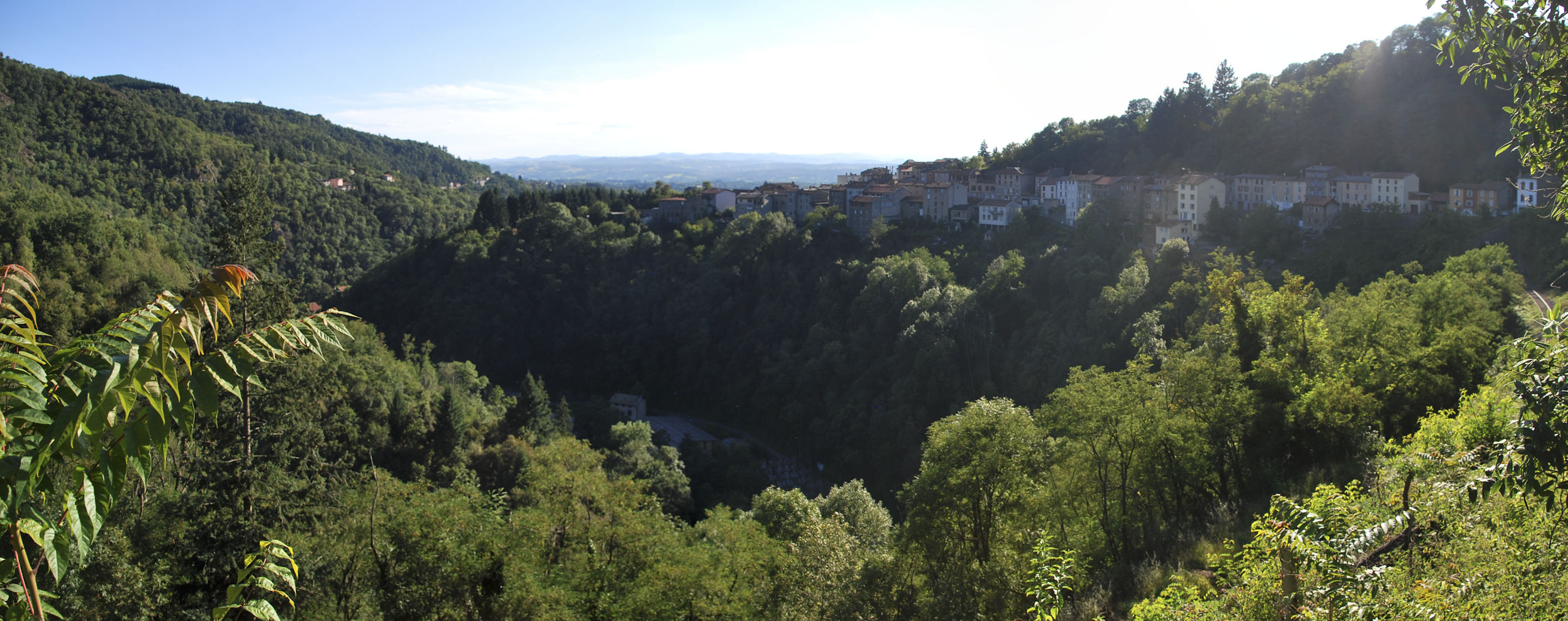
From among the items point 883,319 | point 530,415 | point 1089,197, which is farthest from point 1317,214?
point 530,415

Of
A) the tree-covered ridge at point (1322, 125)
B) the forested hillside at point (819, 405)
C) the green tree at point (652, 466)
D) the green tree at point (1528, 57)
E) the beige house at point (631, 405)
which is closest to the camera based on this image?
the green tree at point (1528, 57)

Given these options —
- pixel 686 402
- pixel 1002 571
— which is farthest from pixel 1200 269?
pixel 686 402

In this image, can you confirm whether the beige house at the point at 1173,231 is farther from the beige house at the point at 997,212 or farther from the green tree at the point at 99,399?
the green tree at the point at 99,399

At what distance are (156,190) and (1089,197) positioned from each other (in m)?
65.6

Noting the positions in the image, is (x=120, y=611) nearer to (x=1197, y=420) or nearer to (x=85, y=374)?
(x=85, y=374)

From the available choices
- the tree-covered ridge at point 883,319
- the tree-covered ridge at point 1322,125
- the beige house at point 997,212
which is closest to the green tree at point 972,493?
the tree-covered ridge at point 883,319

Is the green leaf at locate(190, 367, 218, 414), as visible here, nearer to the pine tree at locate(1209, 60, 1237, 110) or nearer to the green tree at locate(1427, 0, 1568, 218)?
the green tree at locate(1427, 0, 1568, 218)

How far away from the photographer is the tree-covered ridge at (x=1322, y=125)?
164 ft

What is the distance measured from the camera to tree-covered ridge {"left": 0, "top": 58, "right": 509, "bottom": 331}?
1292 inches

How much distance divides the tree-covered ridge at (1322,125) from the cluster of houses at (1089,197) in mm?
3601

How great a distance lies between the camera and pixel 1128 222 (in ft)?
165

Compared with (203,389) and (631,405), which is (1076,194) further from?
(203,389)

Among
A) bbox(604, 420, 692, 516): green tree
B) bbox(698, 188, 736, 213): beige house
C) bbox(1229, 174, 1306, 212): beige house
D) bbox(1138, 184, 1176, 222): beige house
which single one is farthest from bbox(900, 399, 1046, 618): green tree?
bbox(698, 188, 736, 213): beige house

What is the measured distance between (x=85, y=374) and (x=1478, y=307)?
27620mm
